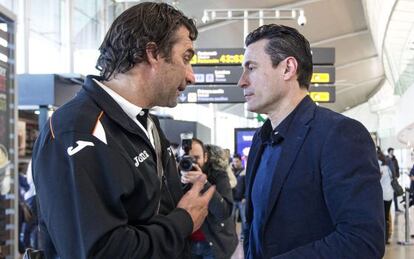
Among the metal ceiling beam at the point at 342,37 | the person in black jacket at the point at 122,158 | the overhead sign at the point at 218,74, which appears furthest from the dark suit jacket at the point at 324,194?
the metal ceiling beam at the point at 342,37

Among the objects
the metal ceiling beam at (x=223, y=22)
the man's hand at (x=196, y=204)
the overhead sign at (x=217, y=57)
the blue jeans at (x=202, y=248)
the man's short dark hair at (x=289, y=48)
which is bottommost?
the blue jeans at (x=202, y=248)

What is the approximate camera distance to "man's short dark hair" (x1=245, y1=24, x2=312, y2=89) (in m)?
2.10

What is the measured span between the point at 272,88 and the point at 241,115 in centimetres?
2704

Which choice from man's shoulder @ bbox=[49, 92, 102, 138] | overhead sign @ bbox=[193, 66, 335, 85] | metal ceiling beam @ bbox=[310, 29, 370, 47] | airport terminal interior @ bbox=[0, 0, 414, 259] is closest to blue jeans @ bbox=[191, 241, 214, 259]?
airport terminal interior @ bbox=[0, 0, 414, 259]

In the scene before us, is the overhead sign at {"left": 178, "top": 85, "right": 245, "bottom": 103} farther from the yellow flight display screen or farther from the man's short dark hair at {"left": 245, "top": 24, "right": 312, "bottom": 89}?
the man's short dark hair at {"left": 245, "top": 24, "right": 312, "bottom": 89}

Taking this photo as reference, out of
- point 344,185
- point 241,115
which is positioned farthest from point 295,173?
point 241,115

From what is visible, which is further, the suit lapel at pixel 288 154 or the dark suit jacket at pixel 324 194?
the suit lapel at pixel 288 154

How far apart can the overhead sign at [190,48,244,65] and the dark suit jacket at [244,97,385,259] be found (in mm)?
8150

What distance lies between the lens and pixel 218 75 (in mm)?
10055

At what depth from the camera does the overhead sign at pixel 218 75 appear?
10023 millimetres

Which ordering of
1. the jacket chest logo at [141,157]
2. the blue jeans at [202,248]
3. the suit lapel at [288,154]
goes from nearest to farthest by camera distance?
the jacket chest logo at [141,157], the suit lapel at [288,154], the blue jeans at [202,248]

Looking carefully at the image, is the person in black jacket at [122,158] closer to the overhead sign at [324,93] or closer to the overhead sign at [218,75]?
the overhead sign at [218,75]

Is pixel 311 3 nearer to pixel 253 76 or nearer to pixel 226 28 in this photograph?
pixel 226 28

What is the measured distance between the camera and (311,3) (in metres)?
19.0
